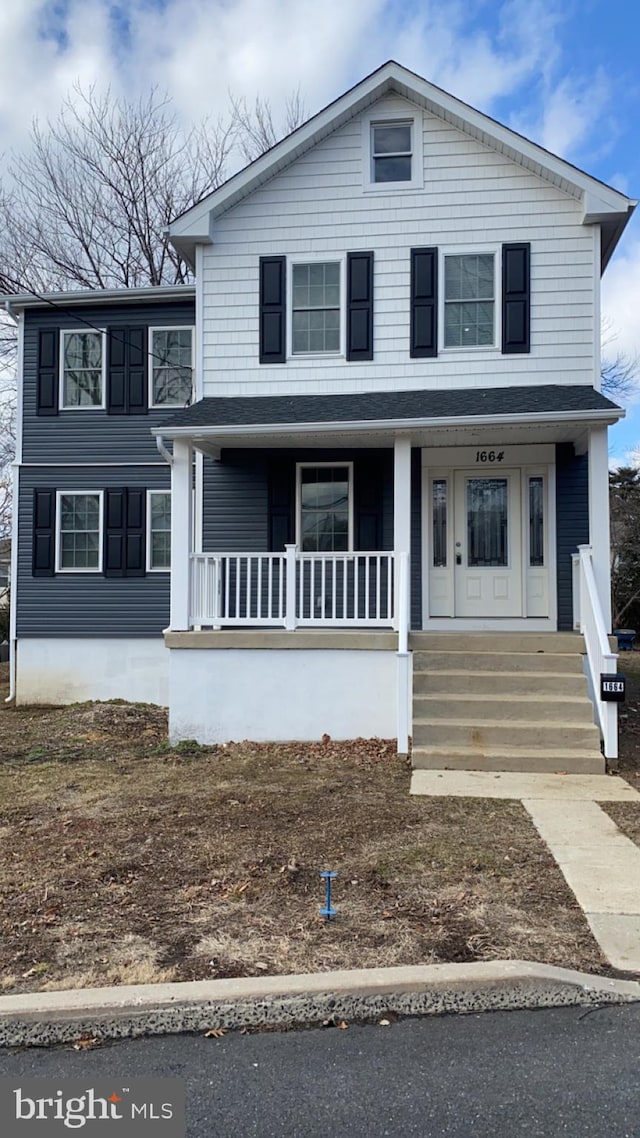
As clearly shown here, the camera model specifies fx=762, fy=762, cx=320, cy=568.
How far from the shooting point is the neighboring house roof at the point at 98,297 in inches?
492

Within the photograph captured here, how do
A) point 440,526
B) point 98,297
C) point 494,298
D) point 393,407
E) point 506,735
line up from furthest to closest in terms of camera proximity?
point 98,297 < point 440,526 < point 494,298 < point 393,407 < point 506,735

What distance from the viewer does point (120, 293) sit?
1255 centimetres

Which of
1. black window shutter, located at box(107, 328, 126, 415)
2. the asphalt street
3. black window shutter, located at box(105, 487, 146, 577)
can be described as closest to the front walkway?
the asphalt street

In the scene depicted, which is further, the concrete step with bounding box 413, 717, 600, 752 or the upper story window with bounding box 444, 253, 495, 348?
the upper story window with bounding box 444, 253, 495, 348

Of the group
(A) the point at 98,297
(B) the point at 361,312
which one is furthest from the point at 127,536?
(B) the point at 361,312

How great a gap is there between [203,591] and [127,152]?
18.4m

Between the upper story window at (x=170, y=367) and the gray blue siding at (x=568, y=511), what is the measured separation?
20.6 ft

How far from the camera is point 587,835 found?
538 centimetres

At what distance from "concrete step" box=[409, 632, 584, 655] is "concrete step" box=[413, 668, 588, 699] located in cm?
32

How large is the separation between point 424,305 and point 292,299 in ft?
5.84

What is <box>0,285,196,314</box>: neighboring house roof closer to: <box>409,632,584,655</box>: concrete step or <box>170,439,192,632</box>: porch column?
<box>170,439,192,632</box>: porch column

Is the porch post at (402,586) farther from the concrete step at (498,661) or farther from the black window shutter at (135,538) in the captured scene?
the black window shutter at (135,538)

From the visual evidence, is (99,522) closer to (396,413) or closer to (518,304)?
(396,413)

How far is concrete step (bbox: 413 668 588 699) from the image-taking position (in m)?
8.00
